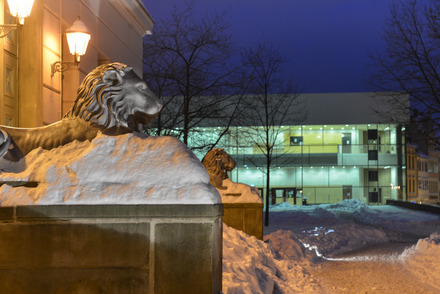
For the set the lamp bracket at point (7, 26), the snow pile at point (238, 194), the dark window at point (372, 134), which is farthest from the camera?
the dark window at point (372, 134)

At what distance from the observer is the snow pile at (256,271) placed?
6.70 m

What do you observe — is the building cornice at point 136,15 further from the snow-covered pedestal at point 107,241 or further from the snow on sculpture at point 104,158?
the snow-covered pedestal at point 107,241

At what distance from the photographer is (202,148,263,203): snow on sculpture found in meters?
11.7

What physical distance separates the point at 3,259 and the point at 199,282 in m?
1.47

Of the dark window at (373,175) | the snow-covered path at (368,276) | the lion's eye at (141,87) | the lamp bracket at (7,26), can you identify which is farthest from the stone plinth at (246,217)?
the dark window at (373,175)

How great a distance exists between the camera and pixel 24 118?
11.5 metres

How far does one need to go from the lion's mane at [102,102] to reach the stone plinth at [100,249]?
746mm

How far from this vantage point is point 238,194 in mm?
11789

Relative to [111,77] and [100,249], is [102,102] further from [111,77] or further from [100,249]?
[100,249]

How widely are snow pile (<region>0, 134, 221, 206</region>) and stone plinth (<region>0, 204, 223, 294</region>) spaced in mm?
86

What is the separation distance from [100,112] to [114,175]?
0.54 m

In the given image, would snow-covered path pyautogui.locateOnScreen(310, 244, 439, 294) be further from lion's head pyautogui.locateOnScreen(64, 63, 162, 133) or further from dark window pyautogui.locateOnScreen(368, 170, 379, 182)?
dark window pyautogui.locateOnScreen(368, 170, 379, 182)

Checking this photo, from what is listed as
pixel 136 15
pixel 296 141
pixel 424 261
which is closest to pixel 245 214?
pixel 424 261

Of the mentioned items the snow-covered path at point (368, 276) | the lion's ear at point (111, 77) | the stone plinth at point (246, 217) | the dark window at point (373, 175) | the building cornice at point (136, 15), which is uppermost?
the building cornice at point (136, 15)
